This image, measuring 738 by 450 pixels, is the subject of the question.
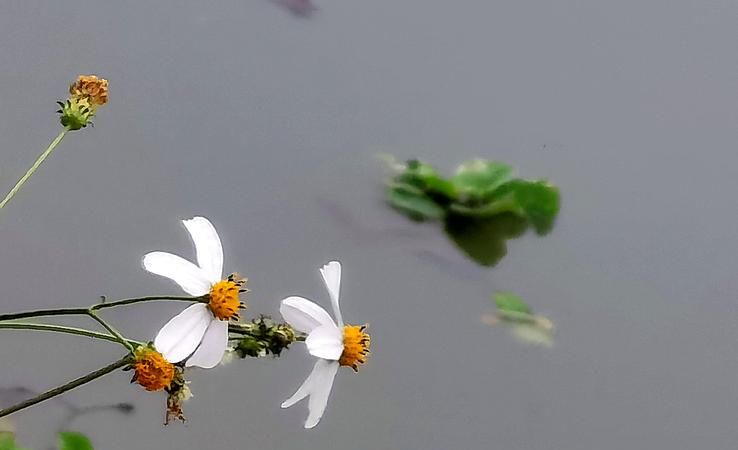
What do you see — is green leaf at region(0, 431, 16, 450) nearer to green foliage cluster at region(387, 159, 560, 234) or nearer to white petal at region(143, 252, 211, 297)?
white petal at region(143, 252, 211, 297)

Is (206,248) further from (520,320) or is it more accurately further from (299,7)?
(299,7)

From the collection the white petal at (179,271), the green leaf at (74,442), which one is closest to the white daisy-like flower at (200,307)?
the white petal at (179,271)

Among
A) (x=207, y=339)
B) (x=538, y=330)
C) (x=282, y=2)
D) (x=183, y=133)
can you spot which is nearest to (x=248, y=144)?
(x=183, y=133)

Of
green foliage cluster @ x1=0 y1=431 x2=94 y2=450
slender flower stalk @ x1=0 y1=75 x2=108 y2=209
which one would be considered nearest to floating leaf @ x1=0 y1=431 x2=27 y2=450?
green foliage cluster @ x1=0 y1=431 x2=94 y2=450

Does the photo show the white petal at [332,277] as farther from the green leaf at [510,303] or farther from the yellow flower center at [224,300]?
the green leaf at [510,303]

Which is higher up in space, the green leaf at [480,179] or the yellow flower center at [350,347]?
the green leaf at [480,179]

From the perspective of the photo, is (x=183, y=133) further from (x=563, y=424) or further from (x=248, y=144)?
(x=563, y=424)

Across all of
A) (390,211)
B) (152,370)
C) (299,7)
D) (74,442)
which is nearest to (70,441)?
(74,442)
